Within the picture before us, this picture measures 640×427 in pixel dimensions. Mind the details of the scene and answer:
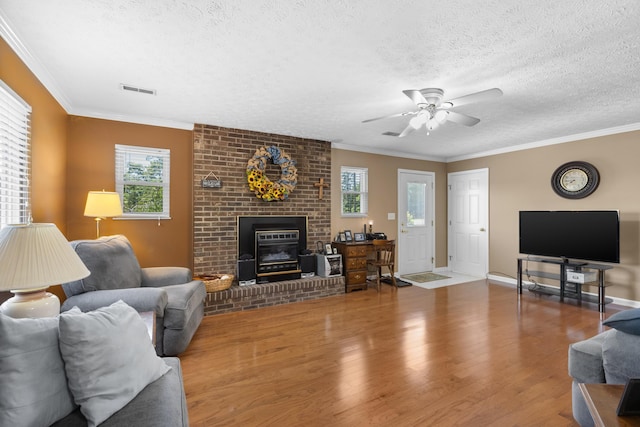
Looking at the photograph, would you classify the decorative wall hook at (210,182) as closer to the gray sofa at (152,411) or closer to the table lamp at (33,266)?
the table lamp at (33,266)

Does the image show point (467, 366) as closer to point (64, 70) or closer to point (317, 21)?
point (317, 21)

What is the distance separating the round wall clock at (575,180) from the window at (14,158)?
643cm

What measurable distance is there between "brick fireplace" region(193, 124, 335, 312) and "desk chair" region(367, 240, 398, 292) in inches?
53.7

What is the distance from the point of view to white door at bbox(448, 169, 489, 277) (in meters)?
6.09

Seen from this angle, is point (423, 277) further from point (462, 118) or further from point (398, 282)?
point (462, 118)

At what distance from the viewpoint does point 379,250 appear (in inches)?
215

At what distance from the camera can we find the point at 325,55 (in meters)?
2.40

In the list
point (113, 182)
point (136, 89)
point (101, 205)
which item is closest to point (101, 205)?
point (101, 205)

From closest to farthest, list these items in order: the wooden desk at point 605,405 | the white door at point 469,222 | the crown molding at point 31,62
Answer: the wooden desk at point 605,405, the crown molding at point 31,62, the white door at point 469,222

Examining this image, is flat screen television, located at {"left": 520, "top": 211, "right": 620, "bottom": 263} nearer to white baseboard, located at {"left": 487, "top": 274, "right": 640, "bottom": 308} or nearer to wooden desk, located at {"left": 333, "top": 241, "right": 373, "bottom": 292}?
white baseboard, located at {"left": 487, "top": 274, "right": 640, "bottom": 308}

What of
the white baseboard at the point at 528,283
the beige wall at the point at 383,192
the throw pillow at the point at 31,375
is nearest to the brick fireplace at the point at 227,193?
the beige wall at the point at 383,192

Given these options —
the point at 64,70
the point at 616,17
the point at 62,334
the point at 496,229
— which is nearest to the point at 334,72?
the point at 616,17

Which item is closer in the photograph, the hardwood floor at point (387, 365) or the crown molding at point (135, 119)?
the hardwood floor at point (387, 365)

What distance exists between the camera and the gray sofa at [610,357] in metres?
1.52
